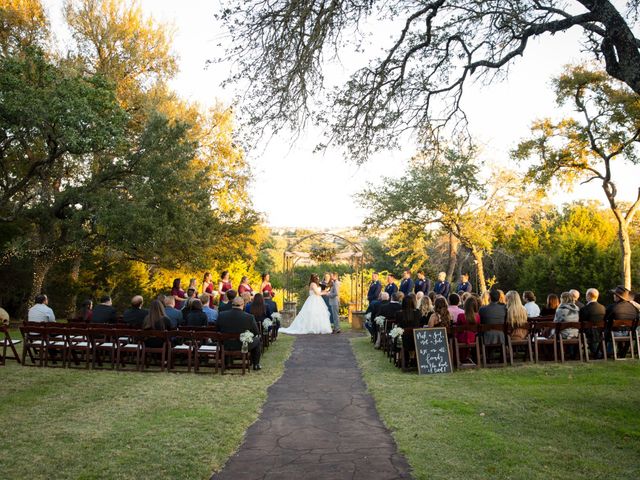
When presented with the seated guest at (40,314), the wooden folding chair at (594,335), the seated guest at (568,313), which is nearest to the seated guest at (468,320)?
the seated guest at (568,313)

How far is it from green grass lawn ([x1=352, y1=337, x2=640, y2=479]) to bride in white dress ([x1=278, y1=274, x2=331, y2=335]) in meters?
7.88

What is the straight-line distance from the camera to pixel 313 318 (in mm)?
18016

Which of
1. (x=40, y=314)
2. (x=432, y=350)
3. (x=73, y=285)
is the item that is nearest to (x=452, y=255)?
(x=73, y=285)

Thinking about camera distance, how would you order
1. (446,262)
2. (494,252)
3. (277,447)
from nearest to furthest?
(277,447) → (494,252) → (446,262)

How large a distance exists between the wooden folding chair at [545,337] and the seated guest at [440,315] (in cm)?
168

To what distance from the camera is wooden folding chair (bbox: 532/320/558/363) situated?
10305mm

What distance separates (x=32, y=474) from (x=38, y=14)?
837 inches

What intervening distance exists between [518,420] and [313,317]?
11.8 meters

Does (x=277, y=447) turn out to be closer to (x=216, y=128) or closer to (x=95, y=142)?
(x=95, y=142)

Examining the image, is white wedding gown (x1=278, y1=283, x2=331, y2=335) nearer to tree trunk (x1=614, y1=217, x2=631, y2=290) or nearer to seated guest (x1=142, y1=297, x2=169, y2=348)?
seated guest (x1=142, y1=297, x2=169, y2=348)

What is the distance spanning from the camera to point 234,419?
660 cm

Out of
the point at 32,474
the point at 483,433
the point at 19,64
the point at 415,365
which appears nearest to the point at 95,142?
the point at 19,64

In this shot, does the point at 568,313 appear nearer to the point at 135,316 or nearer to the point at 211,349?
the point at 211,349

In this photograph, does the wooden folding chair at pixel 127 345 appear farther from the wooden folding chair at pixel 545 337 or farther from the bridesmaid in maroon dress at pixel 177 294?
the wooden folding chair at pixel 545 337
